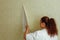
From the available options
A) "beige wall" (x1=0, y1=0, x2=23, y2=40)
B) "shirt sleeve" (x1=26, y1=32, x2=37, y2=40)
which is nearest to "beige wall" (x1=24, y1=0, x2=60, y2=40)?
"beige wall" (x1=0, y1=0, x2=23, y2=40)

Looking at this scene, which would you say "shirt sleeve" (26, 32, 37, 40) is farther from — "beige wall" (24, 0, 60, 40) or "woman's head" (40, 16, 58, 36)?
"beige wall" (24, 0, 60, 40)

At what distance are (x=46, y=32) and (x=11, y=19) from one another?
67cm

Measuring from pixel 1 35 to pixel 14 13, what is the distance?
0.43 metres

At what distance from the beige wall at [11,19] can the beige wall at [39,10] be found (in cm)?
15

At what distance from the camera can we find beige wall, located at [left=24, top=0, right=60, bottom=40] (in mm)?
2234

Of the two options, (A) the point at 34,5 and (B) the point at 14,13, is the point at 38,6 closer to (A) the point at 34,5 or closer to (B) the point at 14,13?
(A) the point at 34,5

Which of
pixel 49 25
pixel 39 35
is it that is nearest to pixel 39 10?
pixel 49 25

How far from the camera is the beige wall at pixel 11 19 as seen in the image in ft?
7.82

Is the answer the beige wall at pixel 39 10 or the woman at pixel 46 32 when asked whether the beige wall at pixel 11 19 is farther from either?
the woman at pixel 46 32

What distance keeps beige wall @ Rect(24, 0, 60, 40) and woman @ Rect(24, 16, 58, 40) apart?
0.58 ft

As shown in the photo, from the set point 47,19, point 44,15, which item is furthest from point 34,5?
point 47,19

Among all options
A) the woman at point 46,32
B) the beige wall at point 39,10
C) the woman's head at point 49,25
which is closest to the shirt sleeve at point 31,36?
the woman at point 46,32

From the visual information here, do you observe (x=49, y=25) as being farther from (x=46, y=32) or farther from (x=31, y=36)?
(x=31, y=36)

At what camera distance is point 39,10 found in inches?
89.9
